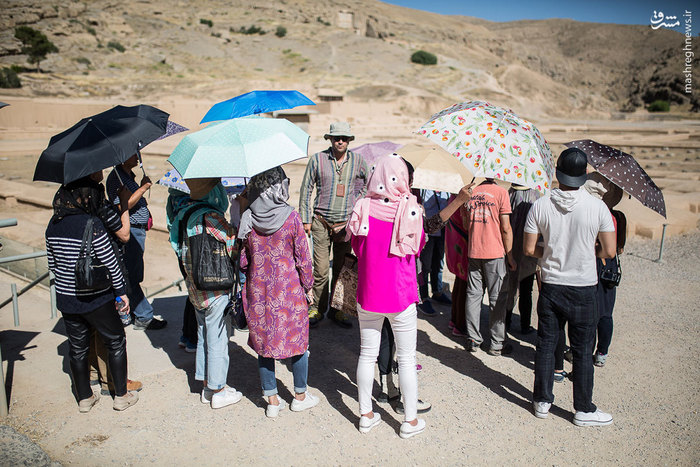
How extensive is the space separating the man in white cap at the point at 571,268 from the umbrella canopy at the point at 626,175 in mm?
438

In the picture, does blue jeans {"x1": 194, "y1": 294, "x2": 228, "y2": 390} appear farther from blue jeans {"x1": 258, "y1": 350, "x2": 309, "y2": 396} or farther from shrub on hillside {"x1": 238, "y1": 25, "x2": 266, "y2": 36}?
shrub on hillside {"x1": 238, "y1": 25, "x2": 266, "y2": 36}

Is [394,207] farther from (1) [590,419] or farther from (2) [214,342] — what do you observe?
(1) [590,419]

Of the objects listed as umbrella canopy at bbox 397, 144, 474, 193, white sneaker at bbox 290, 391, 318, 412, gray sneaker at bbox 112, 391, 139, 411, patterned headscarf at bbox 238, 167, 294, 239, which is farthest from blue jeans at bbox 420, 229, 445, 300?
gray sneaker at bbox 112, 391, 139, 411

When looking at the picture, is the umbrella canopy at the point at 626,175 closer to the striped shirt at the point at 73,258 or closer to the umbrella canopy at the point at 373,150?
the umbrella canopy at the point at 373,150

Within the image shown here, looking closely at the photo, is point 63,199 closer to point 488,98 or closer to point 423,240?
point 423,240

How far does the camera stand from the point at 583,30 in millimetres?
126125

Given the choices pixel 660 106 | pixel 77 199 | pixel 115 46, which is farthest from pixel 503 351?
pixel 660 106

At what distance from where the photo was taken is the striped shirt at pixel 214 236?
331 cm

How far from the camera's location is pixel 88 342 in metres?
3.50

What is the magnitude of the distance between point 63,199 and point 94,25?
67.5 meters

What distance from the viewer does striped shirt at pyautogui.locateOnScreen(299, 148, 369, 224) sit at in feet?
16.2

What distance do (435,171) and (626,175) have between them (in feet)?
5.17

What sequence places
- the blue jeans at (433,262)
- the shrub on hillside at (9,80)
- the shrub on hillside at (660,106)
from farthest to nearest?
1. the shrub on hillside at (660,106)
2. the shrub on hillside at (9,80)
3. the blue jeans at (433,262)

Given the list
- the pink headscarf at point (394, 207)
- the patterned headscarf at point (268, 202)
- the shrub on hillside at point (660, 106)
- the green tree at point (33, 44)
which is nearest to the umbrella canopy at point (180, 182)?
the patterned headscarf at point (268, 202)
